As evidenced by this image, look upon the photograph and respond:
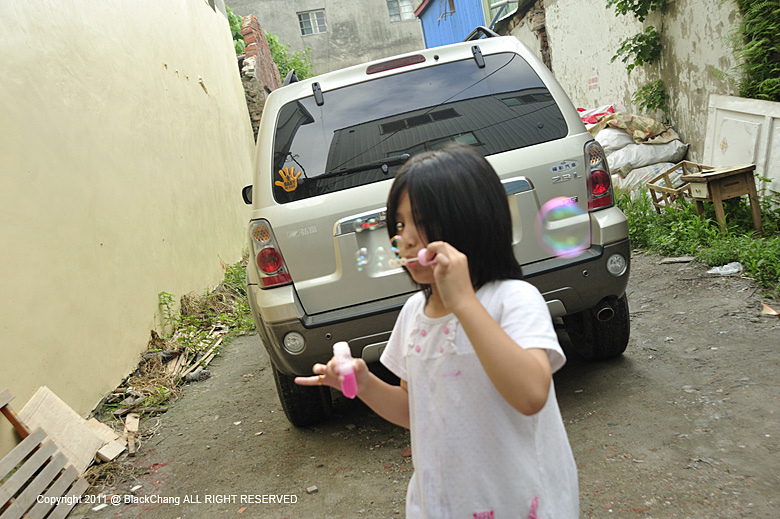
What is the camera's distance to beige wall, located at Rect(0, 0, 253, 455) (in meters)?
4.54

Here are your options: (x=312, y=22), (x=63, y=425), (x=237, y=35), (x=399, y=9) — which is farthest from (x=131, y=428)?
(x=399, y=9)

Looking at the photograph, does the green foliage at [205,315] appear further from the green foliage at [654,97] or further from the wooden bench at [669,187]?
the green foliage at [654,97]

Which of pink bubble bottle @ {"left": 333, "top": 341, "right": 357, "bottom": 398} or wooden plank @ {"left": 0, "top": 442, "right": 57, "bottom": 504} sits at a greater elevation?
pink bubble bottle @ {"left": 333, "top": 341, "right": 357, "bottom": 398}

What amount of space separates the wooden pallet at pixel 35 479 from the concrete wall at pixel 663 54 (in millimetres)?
7035

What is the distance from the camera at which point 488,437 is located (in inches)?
56.5

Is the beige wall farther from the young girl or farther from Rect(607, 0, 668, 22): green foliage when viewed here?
Rect(607, 0, 668, 22): green foliage

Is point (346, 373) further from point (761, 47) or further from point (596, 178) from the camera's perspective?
point (761, 47)

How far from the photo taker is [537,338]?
53.3 inches

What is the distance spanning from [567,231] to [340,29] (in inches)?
1132

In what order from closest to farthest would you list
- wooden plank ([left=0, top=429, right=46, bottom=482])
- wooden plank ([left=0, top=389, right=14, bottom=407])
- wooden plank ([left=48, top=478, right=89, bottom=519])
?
wooden plank ([left=0, top=429, right=46, bottom=482]), wooden plank ([left=48, top=478, right=89, bottom=519]), wooden plank ([left=0, top=389, right=14, bottom=407])

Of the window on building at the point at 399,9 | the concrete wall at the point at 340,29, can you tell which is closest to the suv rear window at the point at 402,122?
the concrete wall at the point at 340,29

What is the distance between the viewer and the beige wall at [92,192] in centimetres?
454

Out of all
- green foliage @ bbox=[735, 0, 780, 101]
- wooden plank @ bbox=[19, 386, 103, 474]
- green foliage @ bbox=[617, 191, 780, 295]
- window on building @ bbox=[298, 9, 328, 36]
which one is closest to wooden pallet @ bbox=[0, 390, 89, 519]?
wooden plank @ bbox=[19, 386, 103, 474]

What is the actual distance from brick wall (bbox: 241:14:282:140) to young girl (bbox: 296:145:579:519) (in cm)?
1345
